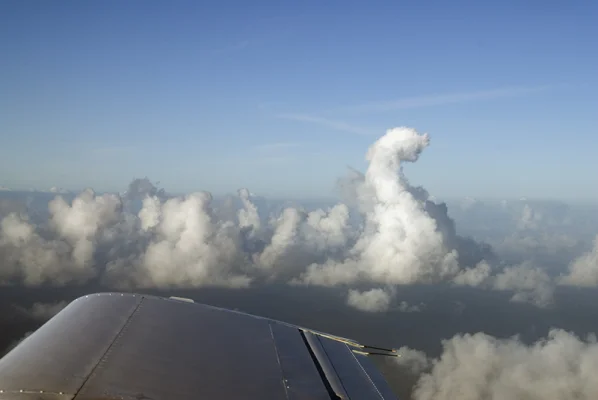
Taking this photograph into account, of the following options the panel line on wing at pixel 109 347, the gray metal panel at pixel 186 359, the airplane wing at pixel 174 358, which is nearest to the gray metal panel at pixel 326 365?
the airplane wing at pixel 174 358

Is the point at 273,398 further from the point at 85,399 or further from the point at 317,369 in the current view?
the point at 85,399

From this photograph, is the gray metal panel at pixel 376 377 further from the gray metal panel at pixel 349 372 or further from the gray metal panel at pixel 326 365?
the gray metal panel at pixel 326 365

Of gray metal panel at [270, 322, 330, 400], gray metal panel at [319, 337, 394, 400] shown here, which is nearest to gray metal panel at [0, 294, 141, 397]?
gray metal panel at [270, 322, 330, 400]

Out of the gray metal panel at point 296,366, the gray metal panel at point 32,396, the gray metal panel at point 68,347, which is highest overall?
the gray metal panel at point 296,366

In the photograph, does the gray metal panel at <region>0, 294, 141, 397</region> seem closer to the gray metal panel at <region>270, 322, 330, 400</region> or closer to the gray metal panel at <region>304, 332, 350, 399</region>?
the gray metal panel at <region>270, 322, 330, 400</region>

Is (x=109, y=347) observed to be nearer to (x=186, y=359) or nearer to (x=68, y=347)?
(x=68, y=347)

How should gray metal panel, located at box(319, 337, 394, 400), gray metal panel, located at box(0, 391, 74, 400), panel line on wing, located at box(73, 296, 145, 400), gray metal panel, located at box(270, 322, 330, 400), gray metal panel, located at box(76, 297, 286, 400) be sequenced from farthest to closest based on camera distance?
gray metal panel, located at box(319, 337, 394, 400) → gray metal panel, located at box(270, 322, 330, 400) → gray metal panel, located at box(76, 297, 286, 400) → panel line on wing, located at box(73, 296, 145, 400) → gray metal panel, located at box(0, 391, 74, 400)
